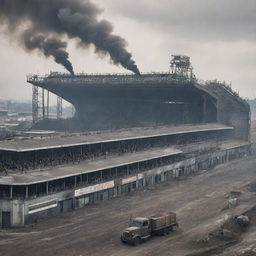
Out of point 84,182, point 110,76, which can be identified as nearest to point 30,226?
point 84,182

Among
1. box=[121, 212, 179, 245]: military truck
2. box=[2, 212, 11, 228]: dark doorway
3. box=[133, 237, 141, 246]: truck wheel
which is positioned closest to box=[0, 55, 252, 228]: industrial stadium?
box=[2, 212, 11, 228]: dark doorway

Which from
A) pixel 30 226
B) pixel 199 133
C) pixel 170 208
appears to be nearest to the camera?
pixel 30 226

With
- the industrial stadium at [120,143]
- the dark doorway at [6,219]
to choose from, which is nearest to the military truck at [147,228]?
the industrial stadium at [120,143]

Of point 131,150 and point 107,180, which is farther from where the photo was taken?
point 131,150

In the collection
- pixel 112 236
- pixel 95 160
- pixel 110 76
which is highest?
pixel 110 76

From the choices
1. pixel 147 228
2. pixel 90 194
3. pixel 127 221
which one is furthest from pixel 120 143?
pixel 147 228

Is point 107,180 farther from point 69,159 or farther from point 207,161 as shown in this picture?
point 207,161

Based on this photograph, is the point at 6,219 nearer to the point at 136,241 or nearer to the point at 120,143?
the point at 136,241
